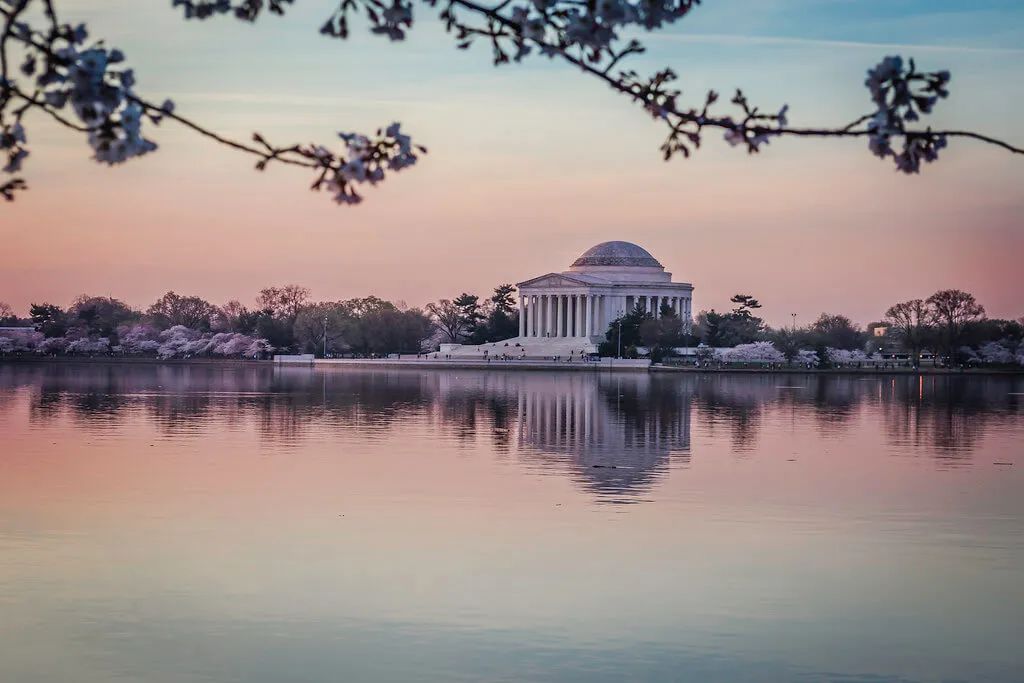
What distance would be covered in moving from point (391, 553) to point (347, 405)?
36384 millimetres

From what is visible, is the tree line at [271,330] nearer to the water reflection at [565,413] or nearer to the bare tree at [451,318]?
the bare tree at [451,318]

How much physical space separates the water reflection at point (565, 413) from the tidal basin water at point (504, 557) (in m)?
0.39

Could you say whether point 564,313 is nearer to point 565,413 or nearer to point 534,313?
point 534,313

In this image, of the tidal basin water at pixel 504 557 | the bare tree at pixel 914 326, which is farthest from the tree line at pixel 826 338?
the tidal basin water at pixel 504 557

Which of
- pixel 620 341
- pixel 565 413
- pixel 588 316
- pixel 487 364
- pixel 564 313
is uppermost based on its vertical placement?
pixel 564 313

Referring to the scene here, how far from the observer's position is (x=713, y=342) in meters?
144

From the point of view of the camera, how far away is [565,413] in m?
51.4

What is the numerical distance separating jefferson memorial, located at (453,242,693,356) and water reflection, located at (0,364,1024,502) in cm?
7707

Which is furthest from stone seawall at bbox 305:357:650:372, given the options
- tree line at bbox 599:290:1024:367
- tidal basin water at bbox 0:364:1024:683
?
tidal basin water at bbox 0:364:1024:683

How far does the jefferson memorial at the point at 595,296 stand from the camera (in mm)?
159750

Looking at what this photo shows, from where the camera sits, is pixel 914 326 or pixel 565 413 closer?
pixel 565 413

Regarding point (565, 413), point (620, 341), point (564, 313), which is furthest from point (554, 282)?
point (565, 413)

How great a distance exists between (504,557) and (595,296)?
141297mm

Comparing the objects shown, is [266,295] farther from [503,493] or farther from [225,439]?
[503,493]
